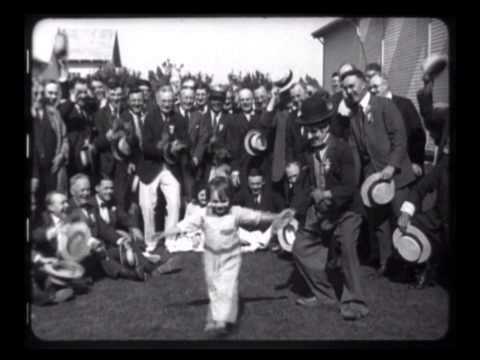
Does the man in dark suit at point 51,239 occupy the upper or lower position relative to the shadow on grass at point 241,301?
upper

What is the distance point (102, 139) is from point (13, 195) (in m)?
0.55

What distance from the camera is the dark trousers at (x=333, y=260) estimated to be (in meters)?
4.00

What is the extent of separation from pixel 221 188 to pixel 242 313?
0.68m

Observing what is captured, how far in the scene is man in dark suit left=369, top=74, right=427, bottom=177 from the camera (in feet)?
13.1

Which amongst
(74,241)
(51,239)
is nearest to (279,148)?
(74,241)

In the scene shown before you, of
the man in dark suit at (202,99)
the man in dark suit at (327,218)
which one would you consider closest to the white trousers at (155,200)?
the man in dark suit at (202,99)

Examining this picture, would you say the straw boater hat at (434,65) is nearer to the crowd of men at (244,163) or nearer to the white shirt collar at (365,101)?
the crowd of men at (244,163)

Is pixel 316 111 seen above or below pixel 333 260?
above

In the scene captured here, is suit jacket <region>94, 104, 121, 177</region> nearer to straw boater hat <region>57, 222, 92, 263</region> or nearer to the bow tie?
straw boater hat <region>57, 222, 92, 263</region>

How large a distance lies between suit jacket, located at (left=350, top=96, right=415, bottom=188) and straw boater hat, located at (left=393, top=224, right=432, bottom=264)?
0.91ft

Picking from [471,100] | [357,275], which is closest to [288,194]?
[357,275]

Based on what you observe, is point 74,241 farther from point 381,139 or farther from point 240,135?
point 381,139

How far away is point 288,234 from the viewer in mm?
4008

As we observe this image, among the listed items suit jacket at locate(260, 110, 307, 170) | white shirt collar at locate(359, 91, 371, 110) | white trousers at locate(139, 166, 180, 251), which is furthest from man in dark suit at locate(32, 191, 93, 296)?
white shirt collar at locate(359, 91, 371, 110)
